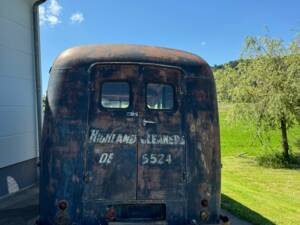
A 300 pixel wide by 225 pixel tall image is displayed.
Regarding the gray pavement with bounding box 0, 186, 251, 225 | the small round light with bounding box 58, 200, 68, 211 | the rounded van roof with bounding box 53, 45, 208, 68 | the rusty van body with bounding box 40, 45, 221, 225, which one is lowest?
the gray pavement with bounding box 0, 186, 251, 225

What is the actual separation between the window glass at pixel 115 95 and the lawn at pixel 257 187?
4.14m

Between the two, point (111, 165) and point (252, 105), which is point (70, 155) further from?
point (252, 105)

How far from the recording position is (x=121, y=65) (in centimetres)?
494

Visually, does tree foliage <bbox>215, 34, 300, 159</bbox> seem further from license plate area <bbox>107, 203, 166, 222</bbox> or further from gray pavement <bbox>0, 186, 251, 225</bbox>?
license plate area <bbox>107, 203, 166, 222</bbox>

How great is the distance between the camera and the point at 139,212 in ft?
Answer: 16.0

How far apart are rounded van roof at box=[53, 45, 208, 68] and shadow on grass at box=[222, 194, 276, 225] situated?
3852mm

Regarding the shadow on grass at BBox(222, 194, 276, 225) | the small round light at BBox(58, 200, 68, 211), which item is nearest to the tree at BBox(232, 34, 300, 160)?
the shadow on grass at BBox(222, 194, 276, 225)

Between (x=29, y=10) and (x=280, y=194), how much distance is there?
9057 mm

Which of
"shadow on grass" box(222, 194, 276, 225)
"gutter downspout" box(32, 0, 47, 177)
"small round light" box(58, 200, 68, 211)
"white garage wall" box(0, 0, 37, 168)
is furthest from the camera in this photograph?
"gutter downspout" box(32, 0, 47, 177)

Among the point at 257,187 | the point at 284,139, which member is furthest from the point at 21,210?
the point at 284,139

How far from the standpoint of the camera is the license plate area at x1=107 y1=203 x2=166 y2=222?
4.79 m

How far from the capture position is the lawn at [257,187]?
8289mm

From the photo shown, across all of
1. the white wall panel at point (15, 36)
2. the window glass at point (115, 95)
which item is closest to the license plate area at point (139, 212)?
the window glass at point (115, 95)

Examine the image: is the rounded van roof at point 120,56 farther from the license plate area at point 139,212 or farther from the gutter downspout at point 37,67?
the gutter downspout at point 37,67
